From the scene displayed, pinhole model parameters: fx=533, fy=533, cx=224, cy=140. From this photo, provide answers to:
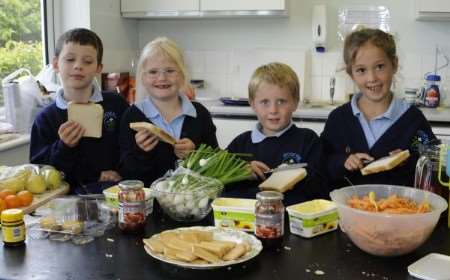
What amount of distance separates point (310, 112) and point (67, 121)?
5.74ft

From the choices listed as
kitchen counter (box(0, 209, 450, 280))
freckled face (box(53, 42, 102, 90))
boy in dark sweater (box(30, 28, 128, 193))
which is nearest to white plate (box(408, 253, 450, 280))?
kitchen counter (box(0, 209, 450, 280))

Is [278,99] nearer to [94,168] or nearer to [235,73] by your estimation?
[94,168]

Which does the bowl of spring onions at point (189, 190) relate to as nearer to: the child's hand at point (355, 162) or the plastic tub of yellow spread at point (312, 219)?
the plastic tub of yellow spread at point (312, 219)

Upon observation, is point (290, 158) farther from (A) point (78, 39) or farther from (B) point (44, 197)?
(A) point (78, 39)

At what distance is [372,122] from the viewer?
2.02 metres

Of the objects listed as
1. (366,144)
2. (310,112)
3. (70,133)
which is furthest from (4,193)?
(310,112)

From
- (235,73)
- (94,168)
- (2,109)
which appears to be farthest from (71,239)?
(235,73)

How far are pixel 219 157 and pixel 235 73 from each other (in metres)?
2.42

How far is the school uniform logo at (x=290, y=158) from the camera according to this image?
6.17 feet

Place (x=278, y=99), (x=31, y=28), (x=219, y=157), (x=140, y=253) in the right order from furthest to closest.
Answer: (x=31, y=28) < (x=278, y=99) < (x=219, y=157) < (x=140, y=253)

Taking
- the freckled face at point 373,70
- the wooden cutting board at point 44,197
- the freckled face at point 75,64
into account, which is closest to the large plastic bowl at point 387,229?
the freckled face at point 373,70

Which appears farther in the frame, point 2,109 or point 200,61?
point 200,61

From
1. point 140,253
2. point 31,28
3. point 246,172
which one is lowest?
point 140,253

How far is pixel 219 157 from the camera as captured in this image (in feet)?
5.34
